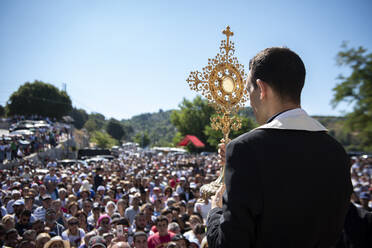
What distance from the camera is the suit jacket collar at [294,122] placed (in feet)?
4.66

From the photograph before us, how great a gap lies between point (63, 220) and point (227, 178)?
6778 mm

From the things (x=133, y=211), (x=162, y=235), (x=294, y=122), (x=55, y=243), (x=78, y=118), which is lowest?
(x=133, y=211)

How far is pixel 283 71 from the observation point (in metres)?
1.51

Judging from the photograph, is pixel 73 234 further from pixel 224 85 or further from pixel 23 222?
pixel 224 85

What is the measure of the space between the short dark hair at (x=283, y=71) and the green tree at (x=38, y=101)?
60899 mm

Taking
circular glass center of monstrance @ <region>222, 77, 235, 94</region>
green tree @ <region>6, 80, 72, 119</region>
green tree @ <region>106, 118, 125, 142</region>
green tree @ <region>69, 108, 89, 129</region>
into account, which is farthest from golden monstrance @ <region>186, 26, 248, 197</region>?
green tree @ <region>69, 108, 89, 129</region>

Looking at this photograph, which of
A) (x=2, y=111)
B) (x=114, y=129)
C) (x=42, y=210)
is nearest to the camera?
(x=42, y=210)

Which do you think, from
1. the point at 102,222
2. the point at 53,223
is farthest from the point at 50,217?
the point at 102,222

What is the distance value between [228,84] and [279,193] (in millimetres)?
1893

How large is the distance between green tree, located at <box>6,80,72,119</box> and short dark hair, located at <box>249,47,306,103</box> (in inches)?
2398

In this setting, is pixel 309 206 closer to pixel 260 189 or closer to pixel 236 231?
pixel 260 189

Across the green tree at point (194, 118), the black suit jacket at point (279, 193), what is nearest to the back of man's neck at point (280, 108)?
the black suit jacket at point (279, 193)

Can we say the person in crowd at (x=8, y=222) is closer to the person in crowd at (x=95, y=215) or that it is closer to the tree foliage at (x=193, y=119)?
the person in crowd at (x=95, y=215)

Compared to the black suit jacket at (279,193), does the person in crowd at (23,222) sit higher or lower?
lower
